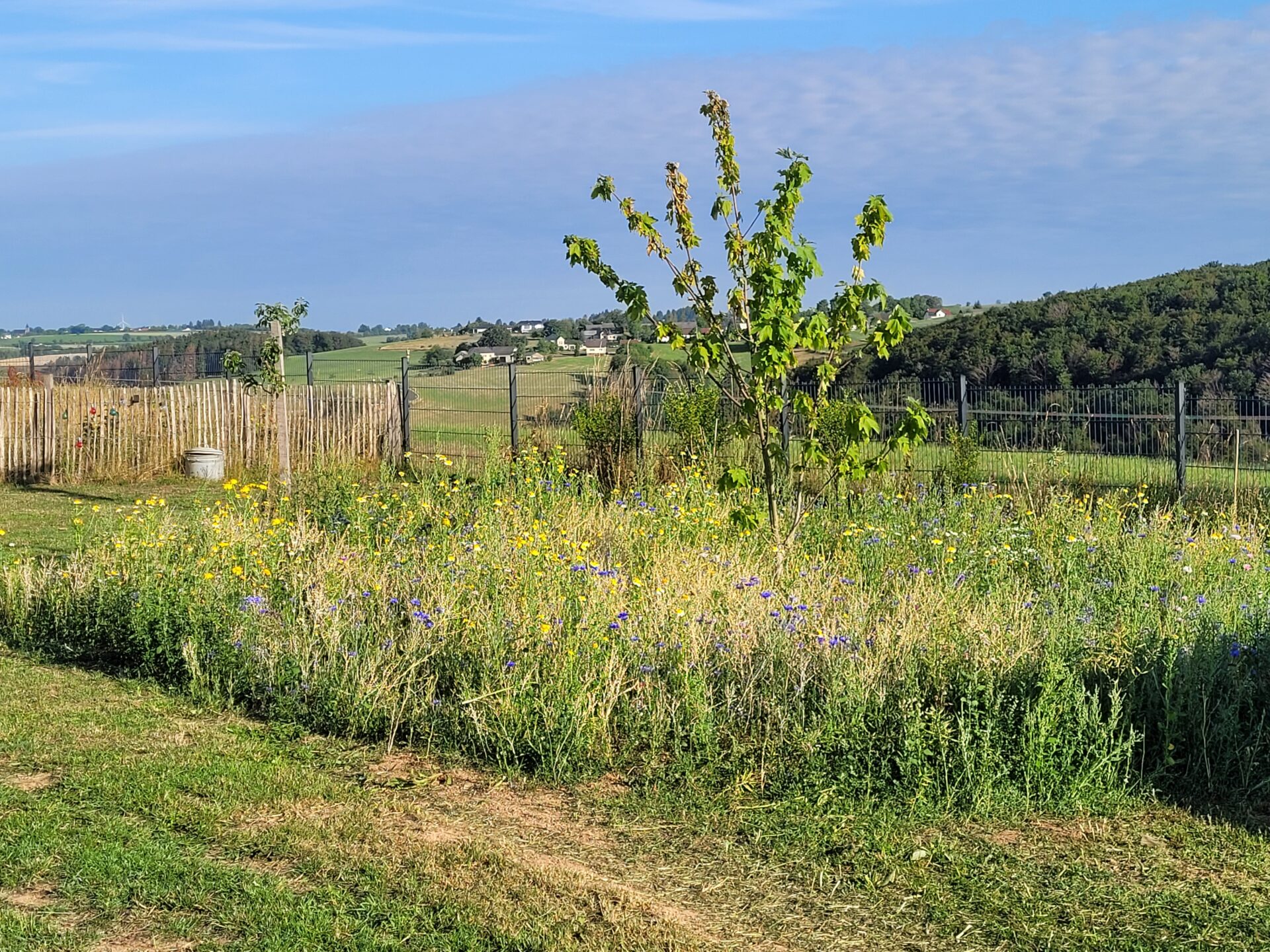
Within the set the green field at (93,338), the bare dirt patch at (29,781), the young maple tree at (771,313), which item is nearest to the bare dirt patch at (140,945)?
the bare dirt patch at (29,781)

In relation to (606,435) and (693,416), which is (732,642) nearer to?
(693,416)

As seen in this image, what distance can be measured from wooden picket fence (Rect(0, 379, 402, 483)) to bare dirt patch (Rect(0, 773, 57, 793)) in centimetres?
1165

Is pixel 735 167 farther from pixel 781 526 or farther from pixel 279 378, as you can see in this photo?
pixel 279 378

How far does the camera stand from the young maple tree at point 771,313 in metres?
7.70

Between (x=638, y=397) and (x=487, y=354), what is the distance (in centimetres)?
897

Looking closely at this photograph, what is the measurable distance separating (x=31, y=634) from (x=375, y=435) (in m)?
13.2

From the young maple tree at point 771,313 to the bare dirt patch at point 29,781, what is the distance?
4.21m

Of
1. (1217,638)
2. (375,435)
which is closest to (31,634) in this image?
(1217,638)

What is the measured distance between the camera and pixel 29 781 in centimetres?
497

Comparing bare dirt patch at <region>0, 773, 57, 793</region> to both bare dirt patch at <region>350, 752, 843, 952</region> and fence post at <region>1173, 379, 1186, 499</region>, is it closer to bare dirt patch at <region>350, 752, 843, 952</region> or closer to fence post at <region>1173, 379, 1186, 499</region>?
bare dirt patch at <region>350, 752, 843, 952</region>

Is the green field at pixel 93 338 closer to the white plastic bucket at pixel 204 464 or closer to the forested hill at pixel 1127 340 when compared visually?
the white plastic bucket at pixel 204 464

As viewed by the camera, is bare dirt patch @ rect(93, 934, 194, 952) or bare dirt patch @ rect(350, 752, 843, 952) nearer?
bare dirt patch @ rect(93, 934, 194, 952)

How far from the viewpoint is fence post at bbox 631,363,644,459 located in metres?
15.7

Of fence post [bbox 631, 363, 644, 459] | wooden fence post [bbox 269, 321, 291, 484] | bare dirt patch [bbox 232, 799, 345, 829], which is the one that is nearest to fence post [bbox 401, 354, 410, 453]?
wooden fence post [bbox 269, 321, 291, 484]
